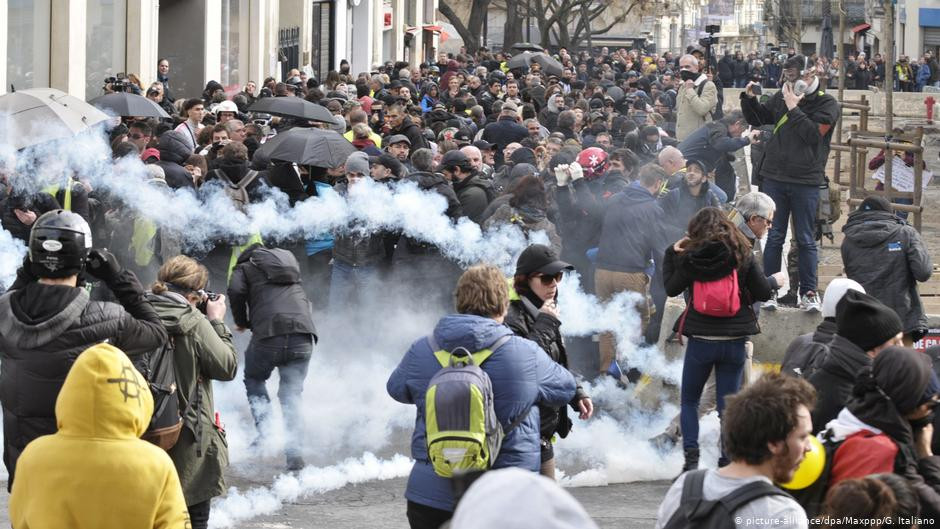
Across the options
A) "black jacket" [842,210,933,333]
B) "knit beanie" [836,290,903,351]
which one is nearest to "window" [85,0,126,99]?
"black jacket" [842,210,933,333]

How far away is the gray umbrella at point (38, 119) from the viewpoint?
33.8ft

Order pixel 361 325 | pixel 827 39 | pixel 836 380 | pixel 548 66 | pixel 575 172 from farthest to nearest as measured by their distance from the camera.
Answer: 1. pixel 827 39
2. pixel 548 66
3. pixel 575 172
4. pixel 361 325
5. pixel 836 380

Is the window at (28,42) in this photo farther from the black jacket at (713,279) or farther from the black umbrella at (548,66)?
the black umbrella at (548,66)

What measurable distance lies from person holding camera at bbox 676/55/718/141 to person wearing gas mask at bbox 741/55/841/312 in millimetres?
5866

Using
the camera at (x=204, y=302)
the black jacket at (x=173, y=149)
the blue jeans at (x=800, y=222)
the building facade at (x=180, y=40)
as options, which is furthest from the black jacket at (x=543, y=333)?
the building facade at (x=180, y=40)

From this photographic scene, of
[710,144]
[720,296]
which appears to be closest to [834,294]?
[720,296]

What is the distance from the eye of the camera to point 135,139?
11.7 m

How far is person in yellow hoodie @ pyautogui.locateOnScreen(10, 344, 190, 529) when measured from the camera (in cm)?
422

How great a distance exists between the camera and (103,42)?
2138cm

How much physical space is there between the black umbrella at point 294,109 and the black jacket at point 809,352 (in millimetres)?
8662

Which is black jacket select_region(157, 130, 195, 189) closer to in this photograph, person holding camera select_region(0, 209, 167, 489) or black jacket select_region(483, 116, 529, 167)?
black jacket select_region(483, 116, 529, 167)

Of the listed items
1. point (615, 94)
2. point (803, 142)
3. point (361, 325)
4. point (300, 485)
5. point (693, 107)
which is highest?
point (615, 94)

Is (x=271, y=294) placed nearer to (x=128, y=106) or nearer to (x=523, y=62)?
(x=128, y=106)

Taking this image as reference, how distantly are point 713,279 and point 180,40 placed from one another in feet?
65.4
